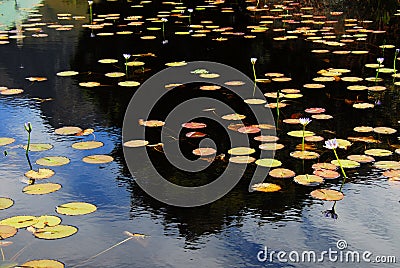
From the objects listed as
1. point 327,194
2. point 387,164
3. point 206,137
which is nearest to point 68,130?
point 206,137

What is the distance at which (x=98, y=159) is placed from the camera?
2.73 metres

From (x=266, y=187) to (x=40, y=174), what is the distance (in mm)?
898

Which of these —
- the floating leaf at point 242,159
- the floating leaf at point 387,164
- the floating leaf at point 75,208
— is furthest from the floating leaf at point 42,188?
the floating leaf at point 387,164

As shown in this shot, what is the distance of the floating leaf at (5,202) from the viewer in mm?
2281

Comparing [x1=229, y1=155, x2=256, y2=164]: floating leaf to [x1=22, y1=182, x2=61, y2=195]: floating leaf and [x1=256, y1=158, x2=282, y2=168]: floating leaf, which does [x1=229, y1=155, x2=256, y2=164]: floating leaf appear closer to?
[x1=256, y1=158, x2=282, y2=168]: floating leaf

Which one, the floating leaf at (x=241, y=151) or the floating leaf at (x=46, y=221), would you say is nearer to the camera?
the floating leaf at (x=46, y=221)

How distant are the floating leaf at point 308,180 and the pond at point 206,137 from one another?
27mm

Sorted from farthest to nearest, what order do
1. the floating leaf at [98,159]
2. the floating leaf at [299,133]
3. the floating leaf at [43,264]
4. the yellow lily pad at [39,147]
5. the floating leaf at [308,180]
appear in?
the floating leaf at [299,133] → the yellow lily pad at [39,147] → the floating leaf at [98,159] → the floating leaf at [308,180] → the floating leaf at [43,264]

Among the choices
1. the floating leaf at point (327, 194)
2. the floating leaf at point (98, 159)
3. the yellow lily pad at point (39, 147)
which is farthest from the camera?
the yellow lily pad at point (39, 147)

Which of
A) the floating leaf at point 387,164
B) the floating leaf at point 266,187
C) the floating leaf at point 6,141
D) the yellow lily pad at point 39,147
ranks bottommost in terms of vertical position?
the floating leaf at point 266,187

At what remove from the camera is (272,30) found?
5605 millimetres

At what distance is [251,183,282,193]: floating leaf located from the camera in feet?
7.93

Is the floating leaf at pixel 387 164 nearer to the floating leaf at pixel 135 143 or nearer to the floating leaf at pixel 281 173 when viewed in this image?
the floating leaf at pixel 281 173

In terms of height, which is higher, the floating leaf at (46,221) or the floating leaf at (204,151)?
the floating leaf at (204,151)
